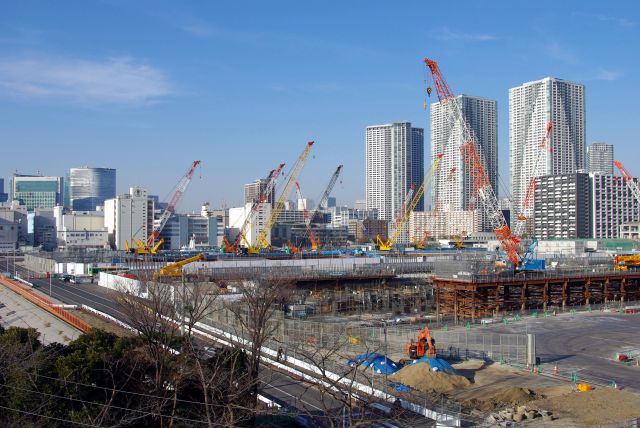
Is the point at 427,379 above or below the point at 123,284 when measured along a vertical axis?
below

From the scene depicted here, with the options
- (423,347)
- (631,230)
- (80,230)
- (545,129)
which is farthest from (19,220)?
(423,347)

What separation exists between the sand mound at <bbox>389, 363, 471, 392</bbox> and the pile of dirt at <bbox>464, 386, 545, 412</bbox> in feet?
5.26

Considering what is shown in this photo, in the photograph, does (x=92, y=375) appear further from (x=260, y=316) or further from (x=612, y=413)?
(x=612, y=413)

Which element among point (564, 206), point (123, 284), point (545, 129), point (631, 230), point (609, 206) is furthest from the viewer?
point (545, 129)

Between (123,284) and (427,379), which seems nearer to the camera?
(427,379)

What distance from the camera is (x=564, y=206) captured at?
436 ft

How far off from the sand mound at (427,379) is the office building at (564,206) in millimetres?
118301

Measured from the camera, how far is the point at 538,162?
170m

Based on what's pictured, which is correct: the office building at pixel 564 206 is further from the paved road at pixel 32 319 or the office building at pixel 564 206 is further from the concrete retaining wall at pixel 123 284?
the paved road at pixel 32 319

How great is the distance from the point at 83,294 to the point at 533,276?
116 feet

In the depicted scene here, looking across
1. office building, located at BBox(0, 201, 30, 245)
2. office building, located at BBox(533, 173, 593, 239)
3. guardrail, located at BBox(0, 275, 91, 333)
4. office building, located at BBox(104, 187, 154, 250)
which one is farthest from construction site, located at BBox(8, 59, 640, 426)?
office building, located at BBox(0, 201, 30, 245)

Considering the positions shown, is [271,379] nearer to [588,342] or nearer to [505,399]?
[505,399]

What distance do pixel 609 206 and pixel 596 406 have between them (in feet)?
415

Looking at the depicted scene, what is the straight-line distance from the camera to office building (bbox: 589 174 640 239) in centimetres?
13200
